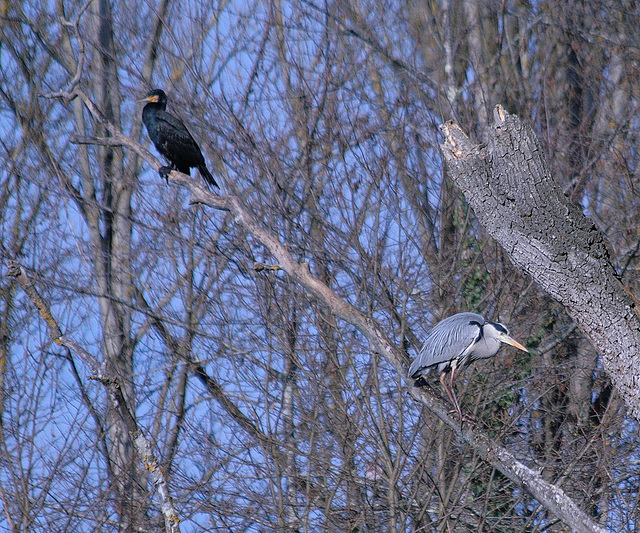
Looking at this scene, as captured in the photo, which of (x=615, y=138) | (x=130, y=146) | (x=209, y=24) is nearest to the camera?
(x=130, y=146)

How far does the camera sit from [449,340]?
6.26m

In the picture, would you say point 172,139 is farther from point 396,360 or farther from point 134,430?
point 396,360

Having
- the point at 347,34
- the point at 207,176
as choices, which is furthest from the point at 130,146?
the point at 347,34

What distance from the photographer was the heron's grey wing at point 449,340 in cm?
612

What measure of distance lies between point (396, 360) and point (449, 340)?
1.00 meters

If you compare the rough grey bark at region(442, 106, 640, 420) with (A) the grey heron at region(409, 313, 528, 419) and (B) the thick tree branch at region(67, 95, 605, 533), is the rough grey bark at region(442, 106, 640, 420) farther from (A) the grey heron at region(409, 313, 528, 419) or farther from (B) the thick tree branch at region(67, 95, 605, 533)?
(A) the grey heron at region(409, 313, 528, 419)

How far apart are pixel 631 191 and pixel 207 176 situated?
5.19 meters

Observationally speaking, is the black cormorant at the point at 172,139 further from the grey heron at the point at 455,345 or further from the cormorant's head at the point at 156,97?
the grey heron at the point at 455,345

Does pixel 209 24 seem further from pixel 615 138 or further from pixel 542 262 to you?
pixel 542 262

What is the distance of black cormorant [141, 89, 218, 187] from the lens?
866 centimetres

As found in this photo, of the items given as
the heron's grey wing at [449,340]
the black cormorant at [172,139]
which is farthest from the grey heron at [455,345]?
the black cormorant at [172,139]

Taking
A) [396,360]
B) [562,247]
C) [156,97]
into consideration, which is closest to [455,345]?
[396,360]

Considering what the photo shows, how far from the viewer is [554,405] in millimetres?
9445

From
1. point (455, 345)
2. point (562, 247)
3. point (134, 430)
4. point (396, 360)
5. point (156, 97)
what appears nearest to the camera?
point (562, 247)
